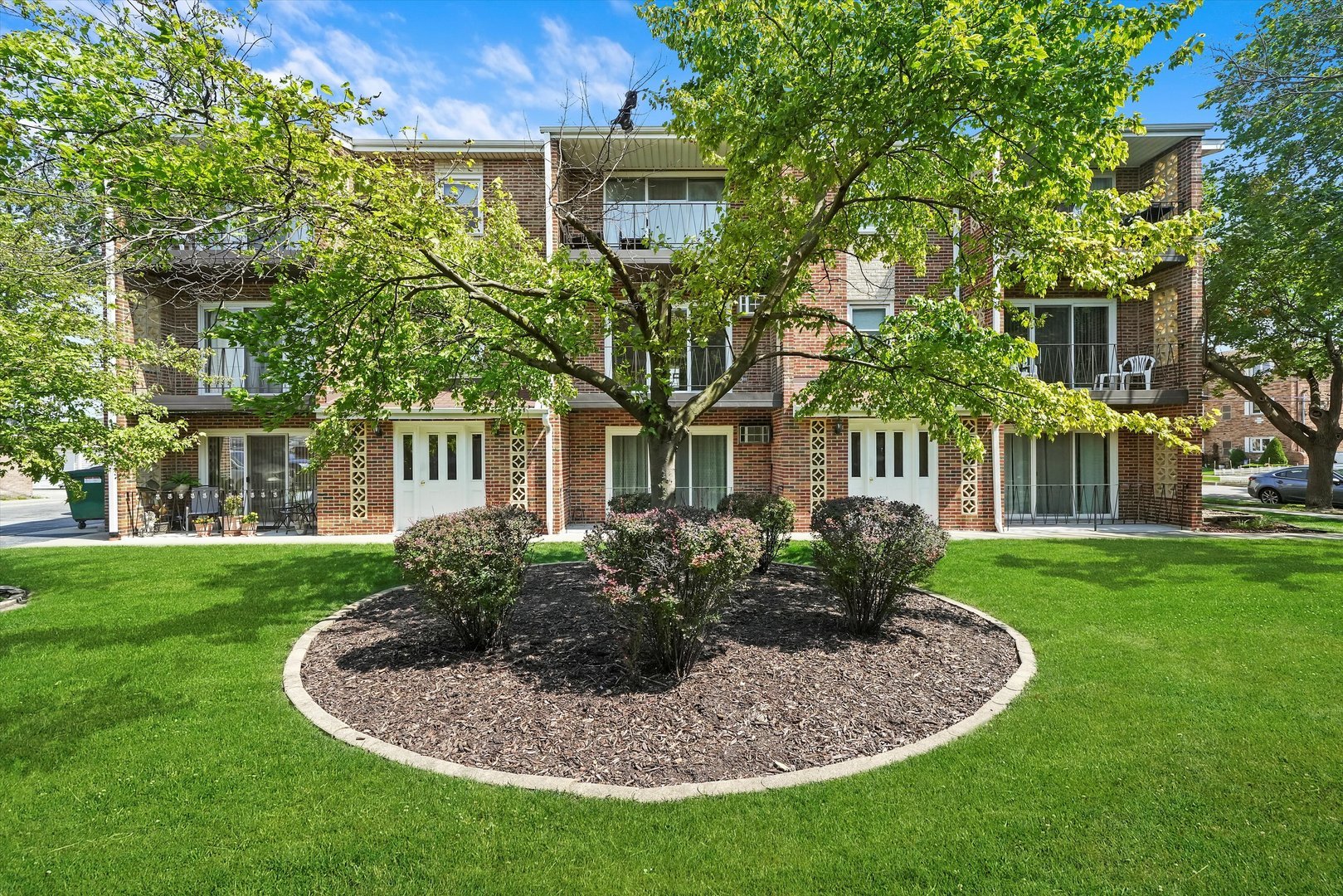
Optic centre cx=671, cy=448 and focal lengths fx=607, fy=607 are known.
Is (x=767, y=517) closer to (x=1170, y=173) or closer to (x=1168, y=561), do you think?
(x=1168, y=561)

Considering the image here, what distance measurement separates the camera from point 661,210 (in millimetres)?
13750

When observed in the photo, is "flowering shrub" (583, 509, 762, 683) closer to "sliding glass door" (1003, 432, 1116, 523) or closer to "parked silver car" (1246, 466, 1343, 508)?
"sliding glass door" (1003, 432, 1116, 523)

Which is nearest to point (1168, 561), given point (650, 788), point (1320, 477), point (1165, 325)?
point (1165, 325)

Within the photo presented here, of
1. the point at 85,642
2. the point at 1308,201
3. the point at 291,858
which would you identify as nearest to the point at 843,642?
the point at 291,858

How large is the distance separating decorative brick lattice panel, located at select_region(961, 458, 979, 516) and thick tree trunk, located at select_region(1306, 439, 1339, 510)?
1136 centimetres

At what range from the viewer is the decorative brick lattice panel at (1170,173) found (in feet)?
43.0

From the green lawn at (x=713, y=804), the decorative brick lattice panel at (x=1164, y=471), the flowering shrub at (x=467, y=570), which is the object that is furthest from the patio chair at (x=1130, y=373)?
the flowering shrub at (x=467, y=570)

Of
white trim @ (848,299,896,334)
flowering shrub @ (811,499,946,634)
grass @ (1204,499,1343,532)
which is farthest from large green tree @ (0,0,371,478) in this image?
grass @ (1204,499,1343,532)

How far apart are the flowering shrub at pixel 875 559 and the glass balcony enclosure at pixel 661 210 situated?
893cm

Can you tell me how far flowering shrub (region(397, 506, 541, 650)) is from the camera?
191 inches

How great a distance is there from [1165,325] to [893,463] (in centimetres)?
717

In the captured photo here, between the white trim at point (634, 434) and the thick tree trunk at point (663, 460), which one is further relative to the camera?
the white trim at point (634, 434)

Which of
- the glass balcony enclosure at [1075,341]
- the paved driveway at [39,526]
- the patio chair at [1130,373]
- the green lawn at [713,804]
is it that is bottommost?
the paved driveway at [39,526]

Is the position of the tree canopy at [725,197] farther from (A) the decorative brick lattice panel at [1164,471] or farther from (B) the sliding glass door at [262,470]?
(A) the decorative brick lattice panel at [1164,471]
